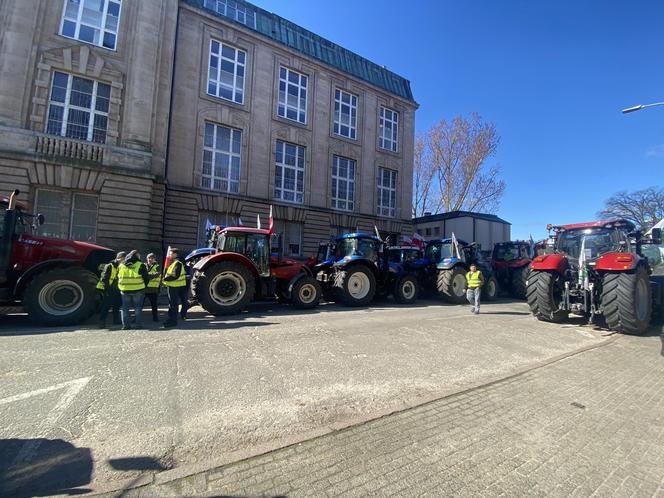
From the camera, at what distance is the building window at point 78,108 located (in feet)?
49.1

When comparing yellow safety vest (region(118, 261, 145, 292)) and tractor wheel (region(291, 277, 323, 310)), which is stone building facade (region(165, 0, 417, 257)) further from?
yellow safety vest (region(118, 261, 145, 292))

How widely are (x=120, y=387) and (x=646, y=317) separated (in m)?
10.5

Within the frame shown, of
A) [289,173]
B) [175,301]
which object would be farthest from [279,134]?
[175,301]

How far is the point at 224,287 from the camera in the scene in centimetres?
845

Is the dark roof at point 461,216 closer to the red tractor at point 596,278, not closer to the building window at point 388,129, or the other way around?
the building window at point 388,129

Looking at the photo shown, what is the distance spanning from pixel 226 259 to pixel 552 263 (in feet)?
27.6

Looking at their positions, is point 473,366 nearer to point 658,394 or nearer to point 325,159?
point 658,394

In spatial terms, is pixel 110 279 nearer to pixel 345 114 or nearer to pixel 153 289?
pixel 153 289

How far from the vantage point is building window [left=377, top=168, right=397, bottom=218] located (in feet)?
87.2

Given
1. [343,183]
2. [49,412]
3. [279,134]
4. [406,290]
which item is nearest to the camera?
[49,412]

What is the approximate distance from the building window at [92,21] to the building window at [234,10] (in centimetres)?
535

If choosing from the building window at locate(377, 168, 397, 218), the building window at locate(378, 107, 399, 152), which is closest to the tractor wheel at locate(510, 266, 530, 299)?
the building window at locate(377, 168, 397, 218)

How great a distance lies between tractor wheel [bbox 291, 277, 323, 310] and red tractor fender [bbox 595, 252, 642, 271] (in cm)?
716

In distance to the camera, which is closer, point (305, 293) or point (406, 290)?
point (305, 293)
